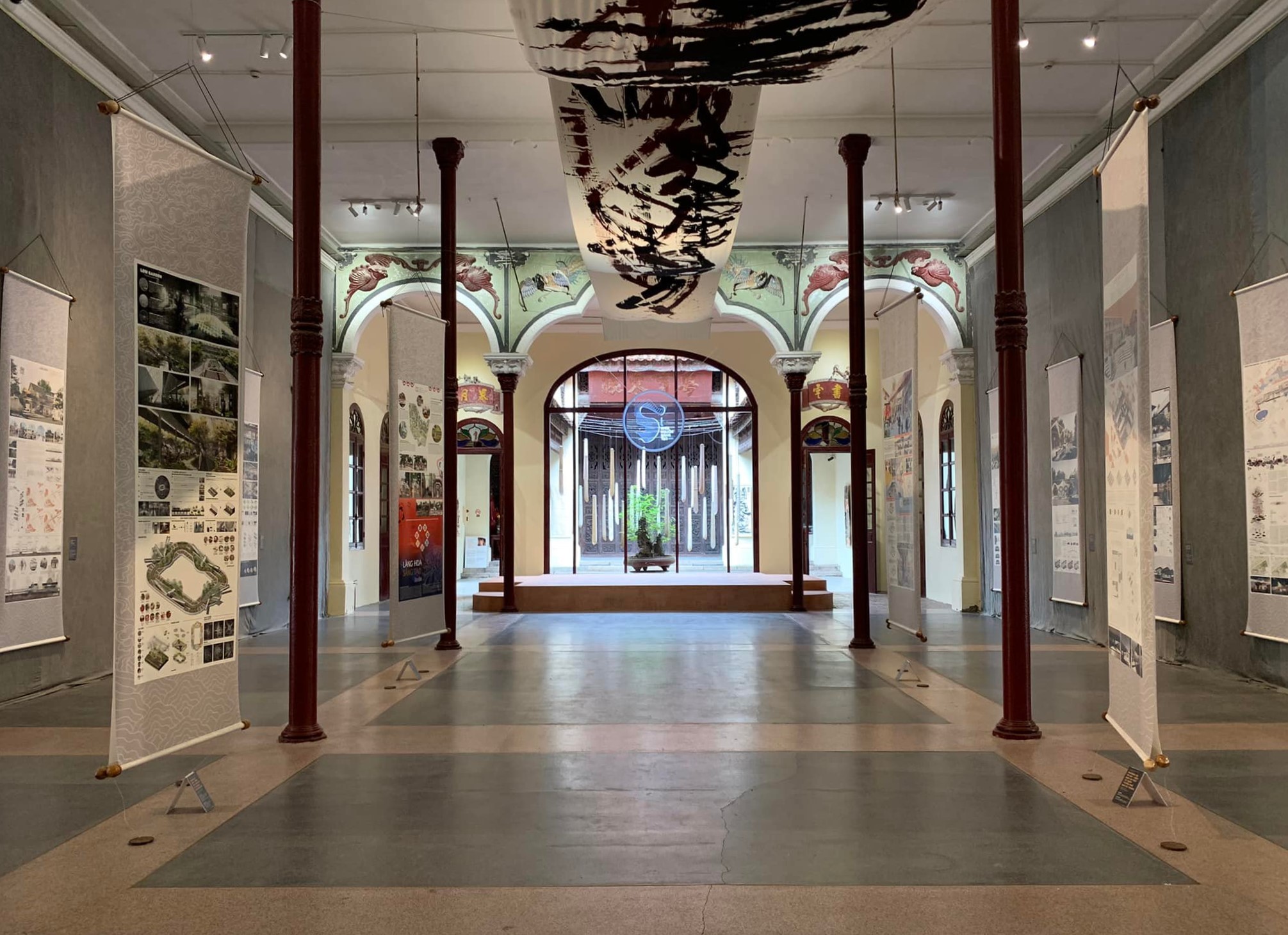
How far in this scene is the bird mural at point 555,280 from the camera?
47.1ft

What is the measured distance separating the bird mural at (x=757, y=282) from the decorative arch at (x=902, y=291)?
633mm

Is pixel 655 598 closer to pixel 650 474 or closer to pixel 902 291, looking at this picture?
pixel 902 291

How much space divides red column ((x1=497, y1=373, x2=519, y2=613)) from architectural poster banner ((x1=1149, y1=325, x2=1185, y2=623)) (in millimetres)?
7909

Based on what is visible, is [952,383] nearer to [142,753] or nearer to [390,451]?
[390,451]

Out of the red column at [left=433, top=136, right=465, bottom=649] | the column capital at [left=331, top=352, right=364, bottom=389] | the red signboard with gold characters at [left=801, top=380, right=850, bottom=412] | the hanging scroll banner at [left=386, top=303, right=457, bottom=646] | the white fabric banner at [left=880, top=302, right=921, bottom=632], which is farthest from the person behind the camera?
the red signboard with gold characters at [left=801, top=380, right=850, bottom=412]

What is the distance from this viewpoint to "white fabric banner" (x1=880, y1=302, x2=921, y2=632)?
912 cm

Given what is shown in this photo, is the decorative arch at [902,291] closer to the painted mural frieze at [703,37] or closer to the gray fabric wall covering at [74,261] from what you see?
the painted mural frieze at [703,37]

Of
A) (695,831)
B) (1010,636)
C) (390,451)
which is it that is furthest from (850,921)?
(390,451)

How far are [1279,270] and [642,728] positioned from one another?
5.65 metres

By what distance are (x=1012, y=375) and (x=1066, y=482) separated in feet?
18.7

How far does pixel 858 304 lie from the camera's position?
30.4 ft

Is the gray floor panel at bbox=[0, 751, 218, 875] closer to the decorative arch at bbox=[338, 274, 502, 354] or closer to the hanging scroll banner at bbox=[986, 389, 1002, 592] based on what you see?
the decorative arch at bbox=[338, 274, 502, 354]

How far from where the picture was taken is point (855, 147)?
964 centimetres

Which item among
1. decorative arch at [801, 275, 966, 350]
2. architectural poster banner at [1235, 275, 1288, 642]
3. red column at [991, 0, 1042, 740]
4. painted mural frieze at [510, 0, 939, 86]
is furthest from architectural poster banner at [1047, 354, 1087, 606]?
painted mural frieze at [510, 0, 939, 86]
